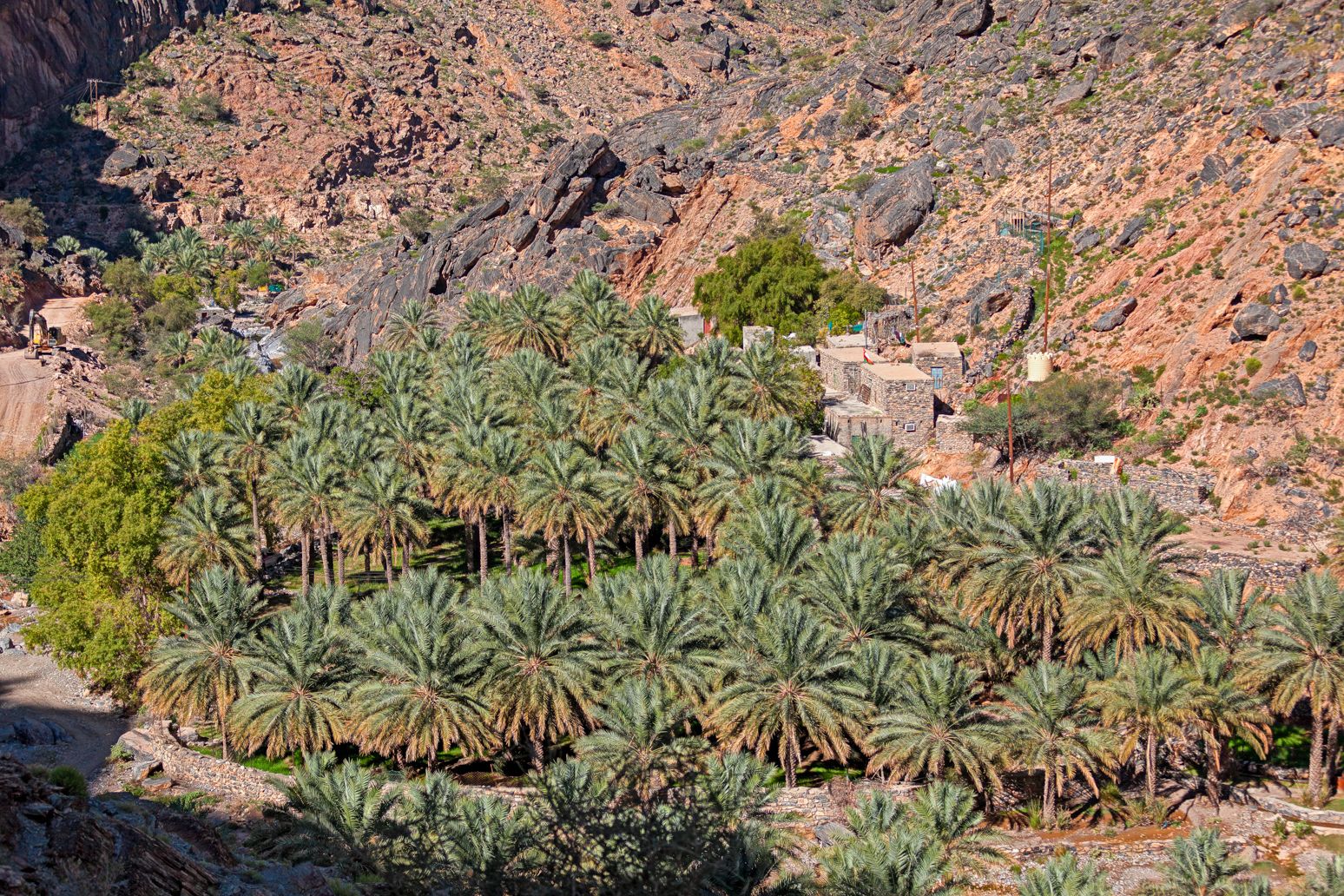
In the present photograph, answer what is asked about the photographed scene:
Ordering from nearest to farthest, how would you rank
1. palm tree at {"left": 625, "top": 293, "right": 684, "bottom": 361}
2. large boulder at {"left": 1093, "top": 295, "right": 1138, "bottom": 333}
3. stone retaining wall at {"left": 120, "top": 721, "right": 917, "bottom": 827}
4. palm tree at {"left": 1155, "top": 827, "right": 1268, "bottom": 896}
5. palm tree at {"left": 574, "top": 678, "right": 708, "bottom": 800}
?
palm tree at {"left": 1155, "top": 827, "right": 1268, "bottom": 896}
palm tree at {"left": 574, "top": 678, "right": 708, "bottom": 800}
stone retaining wall at {"left": 120, "top": 721, "right": 917, "bottom": 827}
large boulder at {"left": 1093, "top": 295, "right": 1138, "bottom": 333}
palm tree at {"left": 625, "top": 293, "right": 684, "bottom": 361}

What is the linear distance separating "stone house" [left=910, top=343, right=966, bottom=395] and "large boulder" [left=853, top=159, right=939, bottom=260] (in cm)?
1547

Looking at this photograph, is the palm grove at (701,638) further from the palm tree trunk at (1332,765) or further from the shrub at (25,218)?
the shrub at (25,218)

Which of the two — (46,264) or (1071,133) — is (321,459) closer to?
(1071,133)

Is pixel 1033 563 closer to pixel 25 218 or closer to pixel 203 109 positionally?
pixel 25 218

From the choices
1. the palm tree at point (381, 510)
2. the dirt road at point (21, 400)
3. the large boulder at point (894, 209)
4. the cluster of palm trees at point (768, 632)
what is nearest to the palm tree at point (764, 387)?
the cluster of palm trees at point (768, 632)

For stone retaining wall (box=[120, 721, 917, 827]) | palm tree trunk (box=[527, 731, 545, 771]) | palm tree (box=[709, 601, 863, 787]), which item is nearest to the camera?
palm tree (box=[709, 601, 863, 787])

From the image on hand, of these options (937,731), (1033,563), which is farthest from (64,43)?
(937,731)

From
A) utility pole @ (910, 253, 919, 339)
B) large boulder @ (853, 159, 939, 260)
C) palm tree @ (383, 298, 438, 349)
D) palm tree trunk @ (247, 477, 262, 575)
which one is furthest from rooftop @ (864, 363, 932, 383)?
palm tree trunk @ (247, 477, 262, 575)

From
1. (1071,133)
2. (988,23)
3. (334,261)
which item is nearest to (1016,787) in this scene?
(1071,133)

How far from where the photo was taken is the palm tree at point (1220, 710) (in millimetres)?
29297

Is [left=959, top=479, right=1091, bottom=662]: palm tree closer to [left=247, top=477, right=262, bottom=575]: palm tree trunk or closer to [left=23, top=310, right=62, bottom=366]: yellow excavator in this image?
[left=247, top=477, right=262, bottom=575]: palm tree trunk

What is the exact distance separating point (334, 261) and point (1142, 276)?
2941 inches

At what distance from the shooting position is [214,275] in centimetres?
10188

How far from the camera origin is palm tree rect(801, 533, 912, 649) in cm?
3219
